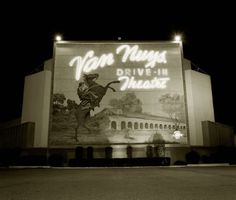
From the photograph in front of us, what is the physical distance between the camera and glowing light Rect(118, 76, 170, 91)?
17.7 meters

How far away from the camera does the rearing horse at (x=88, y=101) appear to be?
16797mm

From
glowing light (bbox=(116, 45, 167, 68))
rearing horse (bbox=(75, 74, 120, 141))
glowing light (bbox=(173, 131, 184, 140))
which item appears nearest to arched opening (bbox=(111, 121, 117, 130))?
rearing horse (bbox=(75, 74, 120, 141))

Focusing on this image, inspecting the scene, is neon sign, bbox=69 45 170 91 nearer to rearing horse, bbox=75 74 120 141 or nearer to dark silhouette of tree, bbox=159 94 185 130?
rearing horse, bbox=75 74 120 141

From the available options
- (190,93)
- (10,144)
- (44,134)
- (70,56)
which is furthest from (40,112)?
(190,93)

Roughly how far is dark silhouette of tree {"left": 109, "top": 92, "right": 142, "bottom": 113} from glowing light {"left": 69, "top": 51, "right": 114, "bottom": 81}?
273 cm

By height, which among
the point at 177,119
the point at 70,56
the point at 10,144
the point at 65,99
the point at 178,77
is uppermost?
the point at 70,56

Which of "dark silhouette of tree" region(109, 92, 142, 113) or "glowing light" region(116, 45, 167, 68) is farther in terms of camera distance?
"glowing light" region(116, 45, 167, 68)

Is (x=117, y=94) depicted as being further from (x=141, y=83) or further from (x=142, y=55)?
(x=142, y=55)

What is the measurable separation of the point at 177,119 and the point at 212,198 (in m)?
13.8

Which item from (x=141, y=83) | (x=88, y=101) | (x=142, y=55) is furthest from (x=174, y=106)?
(x=88, y=101)

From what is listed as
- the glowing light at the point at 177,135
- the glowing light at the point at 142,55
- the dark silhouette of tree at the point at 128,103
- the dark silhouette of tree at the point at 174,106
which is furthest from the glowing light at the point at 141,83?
the glowing light at the point at 177,135

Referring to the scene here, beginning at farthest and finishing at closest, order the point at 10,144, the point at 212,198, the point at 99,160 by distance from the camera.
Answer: the point at 10,144 < the point at 99,160 < the point at 212,198

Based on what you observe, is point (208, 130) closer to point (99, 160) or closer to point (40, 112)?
point (99, 160)

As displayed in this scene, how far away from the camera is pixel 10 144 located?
17922 millimetres
